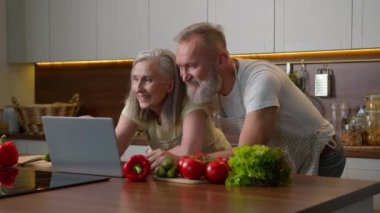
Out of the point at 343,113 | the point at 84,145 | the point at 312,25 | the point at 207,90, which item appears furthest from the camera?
the point at 343,113

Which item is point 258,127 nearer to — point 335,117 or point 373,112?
point 373,112

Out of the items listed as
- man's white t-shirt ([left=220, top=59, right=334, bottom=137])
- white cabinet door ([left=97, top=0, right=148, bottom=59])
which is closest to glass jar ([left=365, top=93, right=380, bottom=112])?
man's white t-shirt ([left=220, top=59, right=334, bottom=137])

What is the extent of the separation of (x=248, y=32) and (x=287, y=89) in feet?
5.39

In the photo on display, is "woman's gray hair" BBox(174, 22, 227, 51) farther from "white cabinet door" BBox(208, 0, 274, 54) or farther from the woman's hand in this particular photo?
"white cabinet door" BBox(208, 0, 274, 54)

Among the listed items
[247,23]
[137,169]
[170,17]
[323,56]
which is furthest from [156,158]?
[170,17]

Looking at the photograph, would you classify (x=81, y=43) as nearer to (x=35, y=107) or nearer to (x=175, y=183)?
(x=35, y=107)

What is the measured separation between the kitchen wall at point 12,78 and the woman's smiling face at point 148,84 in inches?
120

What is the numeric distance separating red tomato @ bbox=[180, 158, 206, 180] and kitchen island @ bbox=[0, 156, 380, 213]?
2.1 inches

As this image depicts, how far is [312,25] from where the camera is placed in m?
3.80

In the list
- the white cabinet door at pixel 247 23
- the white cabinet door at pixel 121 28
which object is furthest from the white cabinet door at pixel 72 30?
the white cabinet door at pixel 247 23

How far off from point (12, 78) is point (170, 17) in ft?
5.37

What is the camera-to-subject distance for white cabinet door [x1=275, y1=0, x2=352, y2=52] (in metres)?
3.71

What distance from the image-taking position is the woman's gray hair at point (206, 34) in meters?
2.29

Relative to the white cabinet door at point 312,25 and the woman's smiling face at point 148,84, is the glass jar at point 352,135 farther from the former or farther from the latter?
the woman's smiling face at point 148,84
